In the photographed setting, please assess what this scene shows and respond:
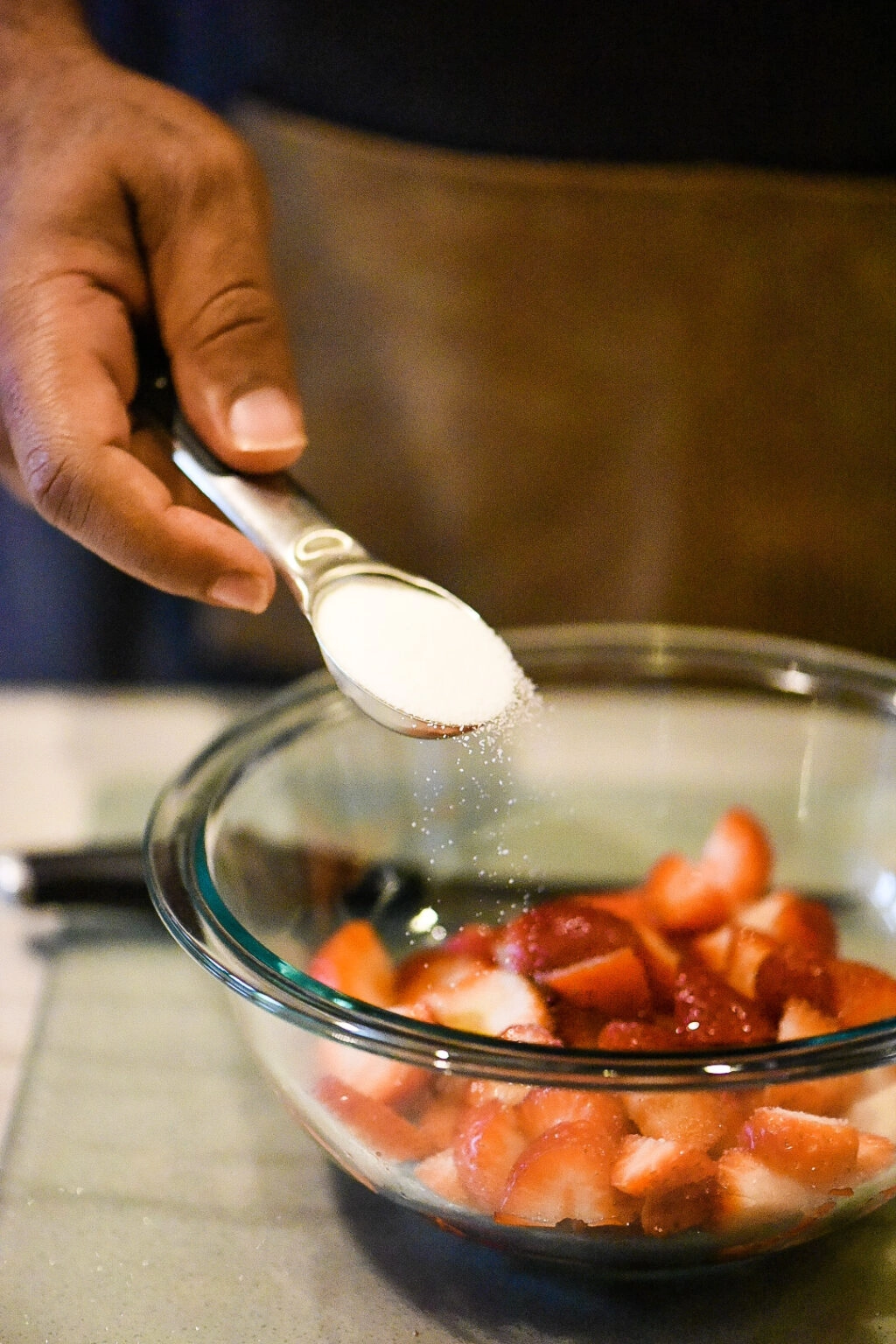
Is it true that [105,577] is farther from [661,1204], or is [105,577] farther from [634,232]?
[661,1204]

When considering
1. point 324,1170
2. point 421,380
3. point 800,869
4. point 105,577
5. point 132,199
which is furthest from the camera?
point 105,577

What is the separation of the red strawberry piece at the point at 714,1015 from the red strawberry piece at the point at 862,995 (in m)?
0.04

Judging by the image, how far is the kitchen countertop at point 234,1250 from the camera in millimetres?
560

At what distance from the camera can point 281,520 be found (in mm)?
652

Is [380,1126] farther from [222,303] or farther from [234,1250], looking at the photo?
[222,303]

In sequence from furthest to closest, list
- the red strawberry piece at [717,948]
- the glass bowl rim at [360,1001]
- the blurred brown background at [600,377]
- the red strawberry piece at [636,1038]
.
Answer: the blurred brown background at [600,377]
the red strawberry piece at [717,948]
the red strawberry piece at [636,1038]
the glass bowl rim at [360,1001]

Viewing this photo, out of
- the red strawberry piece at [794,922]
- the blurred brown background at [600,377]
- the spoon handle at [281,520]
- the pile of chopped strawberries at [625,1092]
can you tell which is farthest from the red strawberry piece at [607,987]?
the blurred brown background at [600,377]

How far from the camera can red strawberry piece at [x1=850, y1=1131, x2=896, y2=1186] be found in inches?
20.6

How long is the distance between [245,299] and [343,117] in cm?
49

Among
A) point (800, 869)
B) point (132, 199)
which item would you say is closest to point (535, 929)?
point (800, 869)

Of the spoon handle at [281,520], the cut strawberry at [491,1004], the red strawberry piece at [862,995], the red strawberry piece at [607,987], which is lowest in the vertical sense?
the cut strawberry at [491,1004]

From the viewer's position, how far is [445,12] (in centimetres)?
104

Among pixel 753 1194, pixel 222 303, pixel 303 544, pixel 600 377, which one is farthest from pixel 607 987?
pixel 600 377

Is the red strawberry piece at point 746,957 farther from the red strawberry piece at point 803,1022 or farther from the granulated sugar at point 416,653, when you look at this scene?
the granulated sugar at point 416,653
